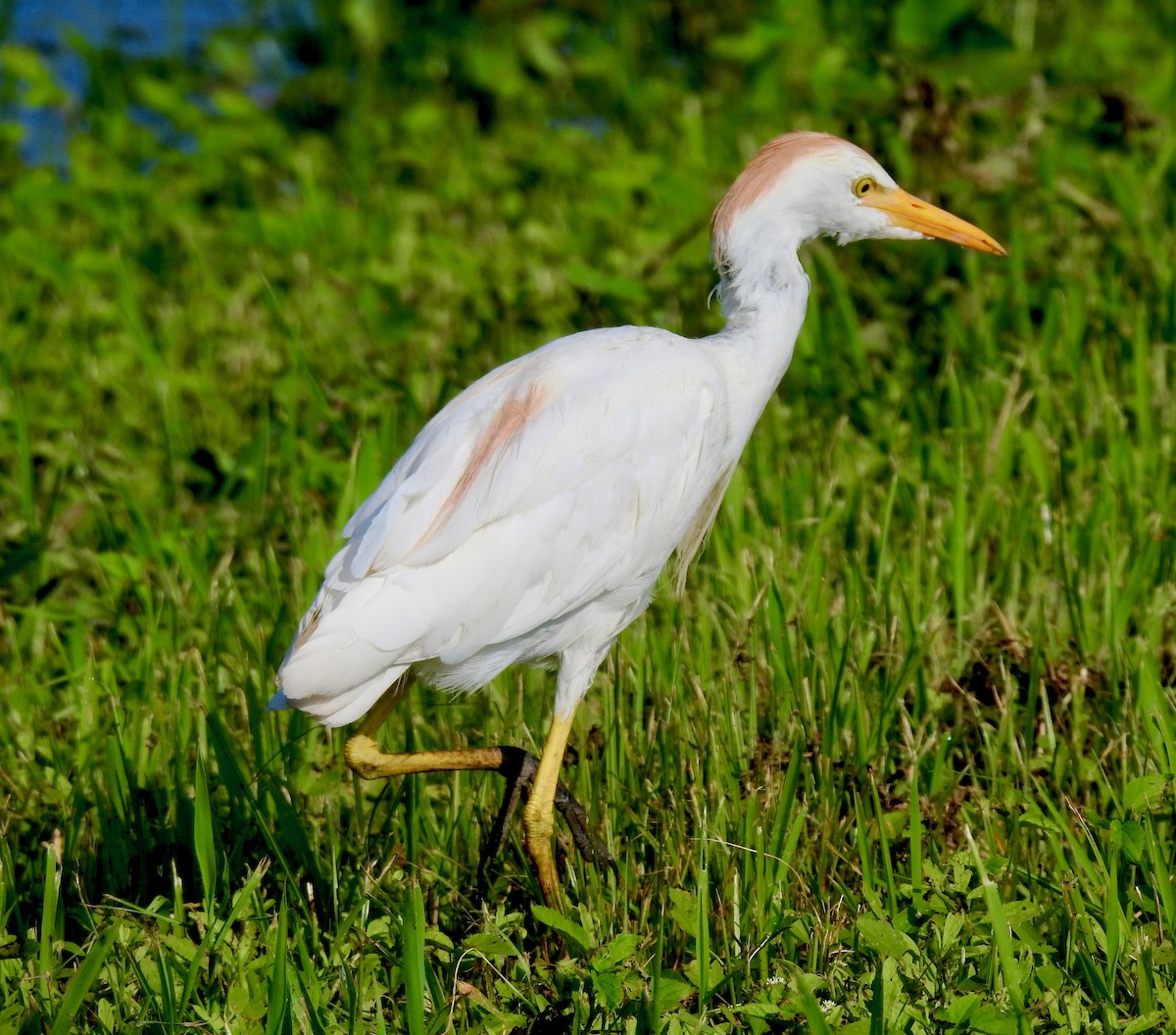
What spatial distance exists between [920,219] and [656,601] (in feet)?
3.85

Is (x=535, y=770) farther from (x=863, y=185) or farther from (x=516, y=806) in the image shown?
(x=863, y=185)

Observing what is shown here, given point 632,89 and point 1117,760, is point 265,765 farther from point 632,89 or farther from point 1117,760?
point 632,89

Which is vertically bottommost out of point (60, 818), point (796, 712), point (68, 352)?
point (60, 818)

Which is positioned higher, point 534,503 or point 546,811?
point 534,503

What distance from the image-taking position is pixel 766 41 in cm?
660

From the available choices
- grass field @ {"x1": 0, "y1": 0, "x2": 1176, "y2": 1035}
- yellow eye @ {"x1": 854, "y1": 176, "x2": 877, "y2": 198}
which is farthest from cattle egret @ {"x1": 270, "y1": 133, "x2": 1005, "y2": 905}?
grass field @ {"x1": 0, "y1": 0, "x2": 1176, "y2": 1035}

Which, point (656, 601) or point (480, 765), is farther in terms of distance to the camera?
point (656, 601)

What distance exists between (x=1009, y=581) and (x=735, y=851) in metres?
1.25

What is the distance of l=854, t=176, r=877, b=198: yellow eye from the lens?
11.3 feet

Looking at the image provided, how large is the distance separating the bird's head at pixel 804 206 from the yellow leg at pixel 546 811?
1.06 metres

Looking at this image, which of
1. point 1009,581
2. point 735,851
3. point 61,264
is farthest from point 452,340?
point 735,851

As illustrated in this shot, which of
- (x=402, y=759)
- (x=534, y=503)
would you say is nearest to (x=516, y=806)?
(x=402, y=759)

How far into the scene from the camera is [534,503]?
3.15 metres

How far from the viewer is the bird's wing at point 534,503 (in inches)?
121
